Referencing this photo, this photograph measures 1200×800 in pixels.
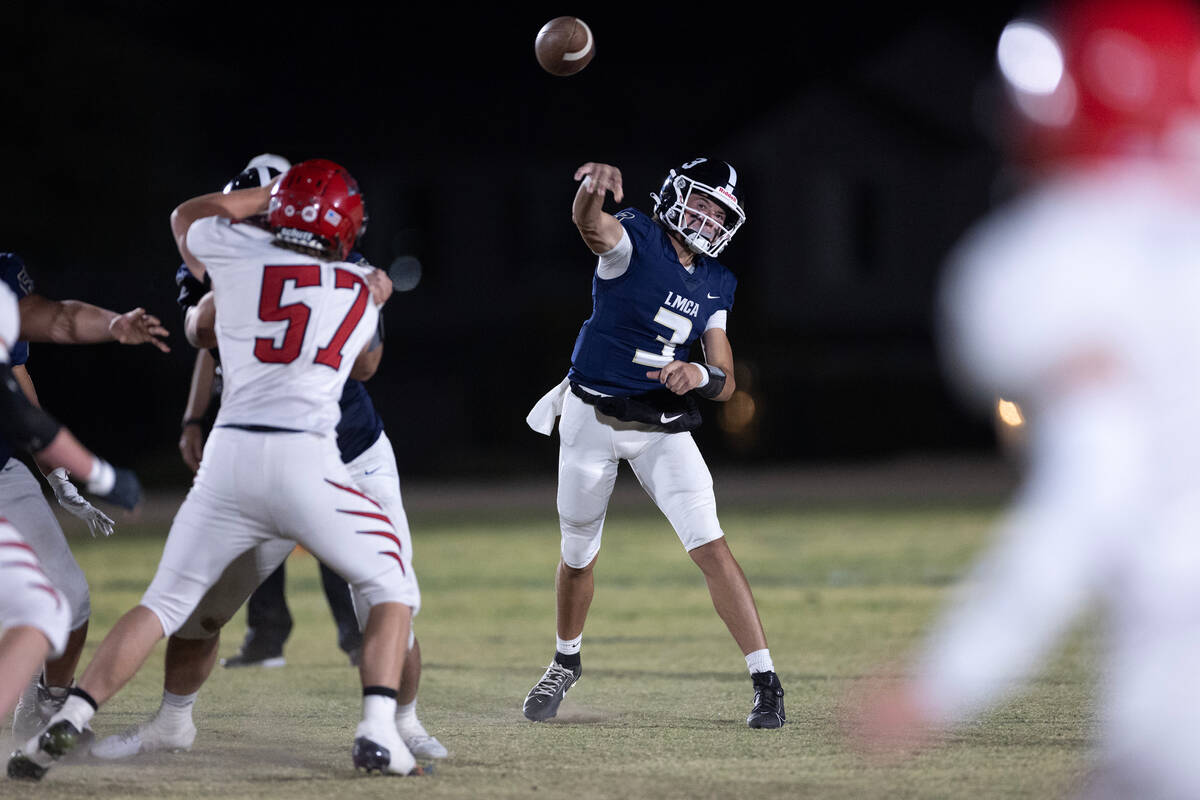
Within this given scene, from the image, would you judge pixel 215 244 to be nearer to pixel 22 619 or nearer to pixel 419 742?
pixel 22 619

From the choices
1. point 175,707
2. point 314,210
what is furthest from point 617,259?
point 175,707

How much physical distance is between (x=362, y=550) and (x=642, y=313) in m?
2.04

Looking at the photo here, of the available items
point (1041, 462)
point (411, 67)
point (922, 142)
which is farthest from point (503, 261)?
point (1041, 462)

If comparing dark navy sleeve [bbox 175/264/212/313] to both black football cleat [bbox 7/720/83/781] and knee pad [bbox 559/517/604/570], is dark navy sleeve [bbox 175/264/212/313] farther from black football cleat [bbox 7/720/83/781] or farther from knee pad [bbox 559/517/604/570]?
black football cleat [bbox 7/720/83/781]

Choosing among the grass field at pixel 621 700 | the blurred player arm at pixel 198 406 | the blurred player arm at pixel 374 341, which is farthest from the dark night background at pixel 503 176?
the blurred player arm at pixel 374 341

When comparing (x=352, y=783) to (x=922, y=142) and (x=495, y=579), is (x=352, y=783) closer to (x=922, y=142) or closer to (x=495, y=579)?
(x=495, y=579)

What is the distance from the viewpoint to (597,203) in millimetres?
5816

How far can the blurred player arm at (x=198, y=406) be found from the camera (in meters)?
6.61

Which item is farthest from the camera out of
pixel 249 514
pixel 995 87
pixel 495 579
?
pixel 495 579

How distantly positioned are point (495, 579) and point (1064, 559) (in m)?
9.40

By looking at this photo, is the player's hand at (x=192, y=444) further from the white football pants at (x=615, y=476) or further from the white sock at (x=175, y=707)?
the white football pants at (x=615, y=476)

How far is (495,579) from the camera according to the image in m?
12.2

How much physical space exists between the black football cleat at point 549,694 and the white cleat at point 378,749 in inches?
54.9

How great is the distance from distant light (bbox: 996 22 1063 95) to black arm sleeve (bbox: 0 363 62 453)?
125 inches
